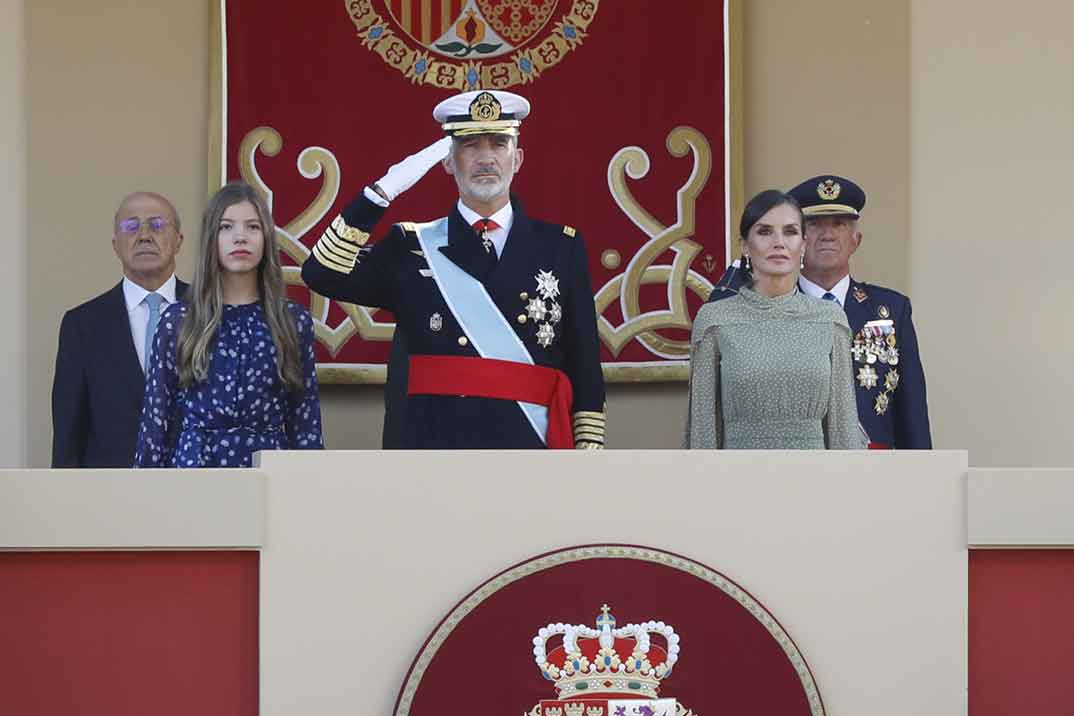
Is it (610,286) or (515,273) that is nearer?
(515,273)

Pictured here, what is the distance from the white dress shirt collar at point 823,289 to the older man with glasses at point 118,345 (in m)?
1.49

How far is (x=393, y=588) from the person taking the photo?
3.10 meters

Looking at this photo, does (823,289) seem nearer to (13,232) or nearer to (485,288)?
(485,288)

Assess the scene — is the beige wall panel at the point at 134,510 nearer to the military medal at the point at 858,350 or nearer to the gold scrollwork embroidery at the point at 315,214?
the military medal at the point at 858,350

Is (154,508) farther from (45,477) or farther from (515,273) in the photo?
(515,273)

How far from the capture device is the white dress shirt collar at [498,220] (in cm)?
408

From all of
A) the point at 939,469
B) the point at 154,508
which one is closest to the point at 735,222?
the point at 939,469

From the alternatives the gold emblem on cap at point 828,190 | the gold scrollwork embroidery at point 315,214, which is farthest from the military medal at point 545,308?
the gold scrollwork embroidery at point 315,214

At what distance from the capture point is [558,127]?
5.30 meters

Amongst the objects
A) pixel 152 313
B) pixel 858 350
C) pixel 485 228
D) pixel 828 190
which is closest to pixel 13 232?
pixel 152 313

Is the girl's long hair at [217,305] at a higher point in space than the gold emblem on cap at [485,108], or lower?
lower

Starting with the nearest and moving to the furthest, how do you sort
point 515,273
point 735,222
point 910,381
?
point 515,273
point 910,381
point 735,222

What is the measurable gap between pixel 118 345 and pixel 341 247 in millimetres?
870

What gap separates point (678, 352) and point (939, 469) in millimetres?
2155
